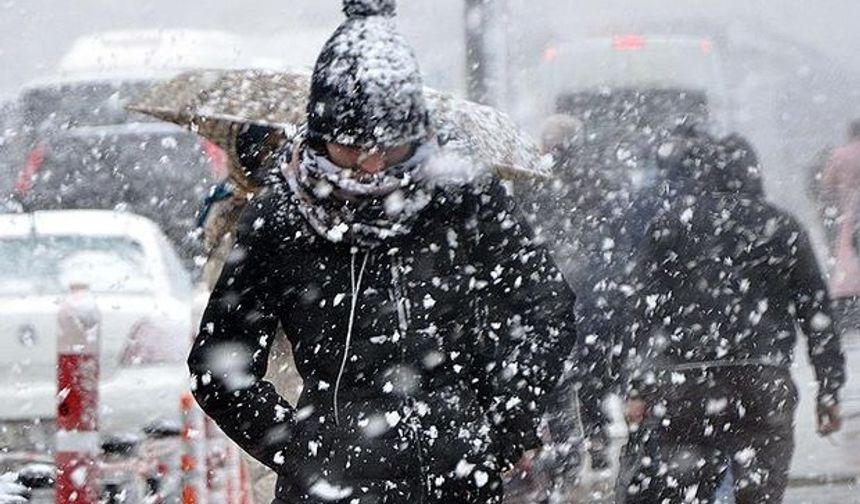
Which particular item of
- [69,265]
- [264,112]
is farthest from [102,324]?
[264,112]

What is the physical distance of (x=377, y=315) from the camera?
4.18 meters

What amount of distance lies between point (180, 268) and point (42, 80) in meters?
8.07

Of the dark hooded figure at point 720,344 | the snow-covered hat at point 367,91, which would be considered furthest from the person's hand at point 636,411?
the snow-covered hat at point 367,91

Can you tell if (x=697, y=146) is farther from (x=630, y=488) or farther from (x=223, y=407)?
(x=223, y=407)

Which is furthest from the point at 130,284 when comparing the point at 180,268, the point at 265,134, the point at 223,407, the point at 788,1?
the point at 788,1

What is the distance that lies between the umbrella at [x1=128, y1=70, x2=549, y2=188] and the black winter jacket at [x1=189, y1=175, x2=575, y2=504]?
1419 mm

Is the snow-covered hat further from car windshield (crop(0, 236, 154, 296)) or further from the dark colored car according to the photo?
the dark colored car

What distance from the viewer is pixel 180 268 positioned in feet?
35.8

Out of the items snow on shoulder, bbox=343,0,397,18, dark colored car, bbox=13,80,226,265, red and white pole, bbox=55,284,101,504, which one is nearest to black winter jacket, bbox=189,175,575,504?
snow on shoulder, bbox=343,0,397,18

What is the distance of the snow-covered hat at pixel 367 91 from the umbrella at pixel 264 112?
1.38 meters

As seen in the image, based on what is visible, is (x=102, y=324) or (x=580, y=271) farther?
(x=102, y=324)

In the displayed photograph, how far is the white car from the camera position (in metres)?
9.64

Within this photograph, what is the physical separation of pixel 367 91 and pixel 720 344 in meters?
2.04

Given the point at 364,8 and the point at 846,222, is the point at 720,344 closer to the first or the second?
the point at 364,8
